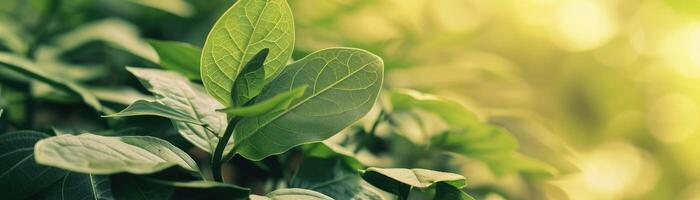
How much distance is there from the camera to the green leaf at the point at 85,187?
1.15 feet

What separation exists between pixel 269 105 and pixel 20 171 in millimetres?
175

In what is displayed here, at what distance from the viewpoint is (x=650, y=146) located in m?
1.73

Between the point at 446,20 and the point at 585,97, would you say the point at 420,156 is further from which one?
the point at 585,97

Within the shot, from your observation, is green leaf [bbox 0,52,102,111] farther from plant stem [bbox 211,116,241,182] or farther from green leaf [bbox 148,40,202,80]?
plant stem [bbox 211,116,241,182]

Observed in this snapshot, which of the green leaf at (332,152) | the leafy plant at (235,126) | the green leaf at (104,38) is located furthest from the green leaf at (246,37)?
the green leaf at (104,38)

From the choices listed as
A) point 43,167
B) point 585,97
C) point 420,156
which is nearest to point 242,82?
point 43,167

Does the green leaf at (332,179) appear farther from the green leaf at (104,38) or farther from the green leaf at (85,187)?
the green leaf at (104,38)

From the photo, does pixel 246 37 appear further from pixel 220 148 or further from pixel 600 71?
pixel 600 71

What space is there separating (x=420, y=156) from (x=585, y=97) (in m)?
1.29

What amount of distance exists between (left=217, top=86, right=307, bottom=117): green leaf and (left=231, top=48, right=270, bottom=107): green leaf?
0.9 inches

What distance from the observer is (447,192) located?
1.15 ft

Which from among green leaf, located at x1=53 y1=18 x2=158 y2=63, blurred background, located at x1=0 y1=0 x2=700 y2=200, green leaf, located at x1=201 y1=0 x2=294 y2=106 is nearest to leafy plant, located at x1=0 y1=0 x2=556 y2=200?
green leaf, located at x1=201 y1=0 x2=294 y2=106

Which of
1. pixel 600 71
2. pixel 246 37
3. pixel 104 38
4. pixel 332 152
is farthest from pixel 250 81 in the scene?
pixel 600 71

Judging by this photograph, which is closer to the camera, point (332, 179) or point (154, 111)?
point (154, 111)
